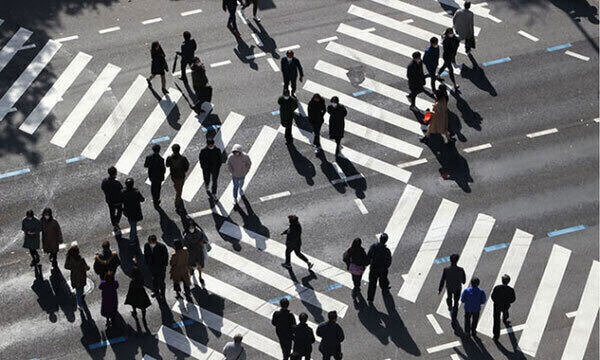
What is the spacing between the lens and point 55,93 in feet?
103

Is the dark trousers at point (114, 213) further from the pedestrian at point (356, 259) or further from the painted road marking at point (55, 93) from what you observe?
the pedestrian at point (356, 259)

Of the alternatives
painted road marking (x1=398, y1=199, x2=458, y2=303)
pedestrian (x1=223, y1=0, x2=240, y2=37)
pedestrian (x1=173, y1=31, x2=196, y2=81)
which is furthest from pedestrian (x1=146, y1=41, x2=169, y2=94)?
painted road marking (x1=398, y1=199, x2=458, y2=303)

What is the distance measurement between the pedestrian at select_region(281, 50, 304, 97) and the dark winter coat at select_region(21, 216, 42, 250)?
8.26m

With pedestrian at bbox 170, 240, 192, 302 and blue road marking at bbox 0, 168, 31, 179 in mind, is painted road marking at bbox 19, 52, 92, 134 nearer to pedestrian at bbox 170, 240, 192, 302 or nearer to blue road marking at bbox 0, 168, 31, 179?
blue road marking at bbox 0, 168, 31, 179

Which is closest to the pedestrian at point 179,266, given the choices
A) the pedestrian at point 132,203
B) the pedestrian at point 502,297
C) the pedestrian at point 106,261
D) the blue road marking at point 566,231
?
the pedestrian at point 106,261

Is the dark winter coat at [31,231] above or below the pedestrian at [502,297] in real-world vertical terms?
above

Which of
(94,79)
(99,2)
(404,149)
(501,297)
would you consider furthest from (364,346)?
(99,2)

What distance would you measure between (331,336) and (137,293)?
439 centimetres

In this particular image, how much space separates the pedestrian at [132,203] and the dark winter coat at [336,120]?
5.38 m

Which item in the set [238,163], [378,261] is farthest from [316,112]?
[378,261]

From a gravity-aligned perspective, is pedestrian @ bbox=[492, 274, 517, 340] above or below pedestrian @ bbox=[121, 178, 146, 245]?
below

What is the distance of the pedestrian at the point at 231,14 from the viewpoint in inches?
1288

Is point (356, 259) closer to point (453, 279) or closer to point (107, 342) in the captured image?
point (453, 279)

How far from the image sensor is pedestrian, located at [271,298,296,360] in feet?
76.0
